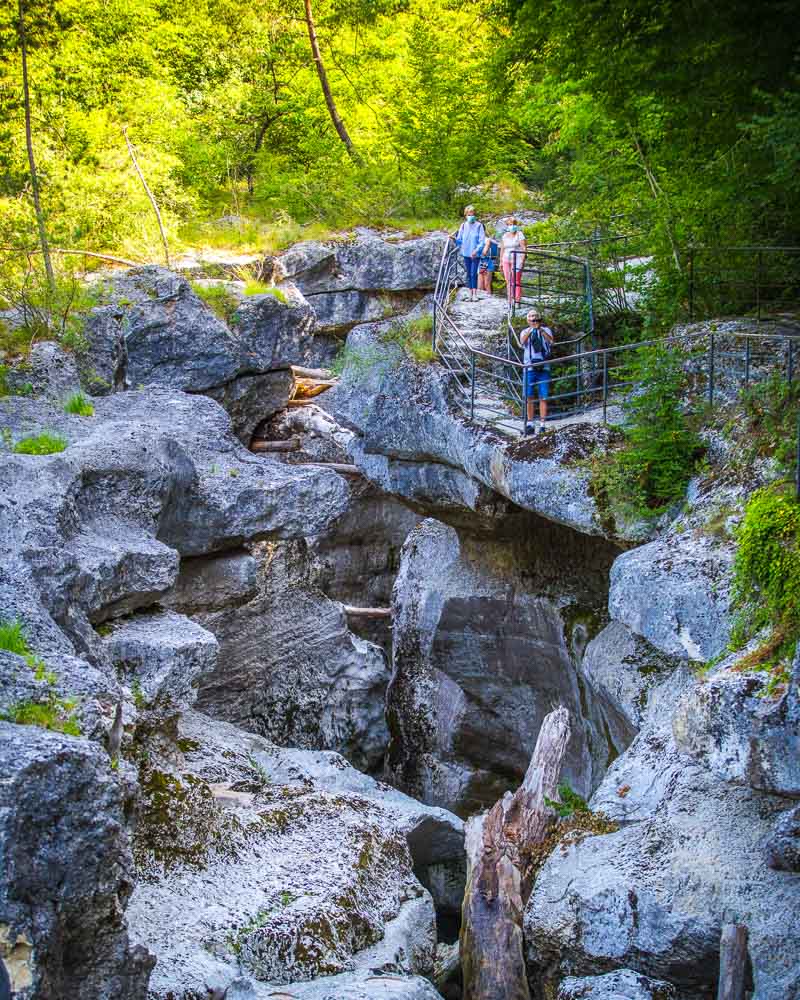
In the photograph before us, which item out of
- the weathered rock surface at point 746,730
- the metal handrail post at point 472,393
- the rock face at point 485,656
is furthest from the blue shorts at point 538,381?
the weathered rock surface at point 746,730

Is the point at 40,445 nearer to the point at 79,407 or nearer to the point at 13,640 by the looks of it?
the point at 79,407

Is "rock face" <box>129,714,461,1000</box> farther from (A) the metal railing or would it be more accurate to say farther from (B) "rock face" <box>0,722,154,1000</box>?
(A) the metal railing

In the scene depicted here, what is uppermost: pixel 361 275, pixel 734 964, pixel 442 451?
pixel 361 275

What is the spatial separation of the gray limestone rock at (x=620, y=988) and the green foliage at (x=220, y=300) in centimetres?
1280

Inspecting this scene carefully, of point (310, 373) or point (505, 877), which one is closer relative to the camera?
point (505, 877)

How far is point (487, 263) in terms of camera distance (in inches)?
615

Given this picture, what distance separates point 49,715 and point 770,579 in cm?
559

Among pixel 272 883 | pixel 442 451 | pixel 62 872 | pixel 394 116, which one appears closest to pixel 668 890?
pixel 272 883

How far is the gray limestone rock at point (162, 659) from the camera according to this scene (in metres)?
10.0

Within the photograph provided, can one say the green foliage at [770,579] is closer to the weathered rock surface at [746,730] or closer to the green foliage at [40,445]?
the weathered rock surface at [746,730]

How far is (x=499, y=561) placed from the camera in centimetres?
1499

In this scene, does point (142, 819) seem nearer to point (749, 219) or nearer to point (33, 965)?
point (33, 965)

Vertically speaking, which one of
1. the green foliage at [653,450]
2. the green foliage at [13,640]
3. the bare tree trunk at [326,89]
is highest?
the bare tree trunk at [326,89]

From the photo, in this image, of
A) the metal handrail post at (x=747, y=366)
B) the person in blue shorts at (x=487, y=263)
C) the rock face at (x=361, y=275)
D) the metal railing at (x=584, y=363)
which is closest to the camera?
the metal handrail post at (x=747, y=366)
